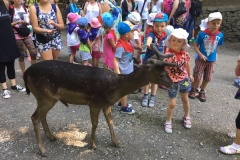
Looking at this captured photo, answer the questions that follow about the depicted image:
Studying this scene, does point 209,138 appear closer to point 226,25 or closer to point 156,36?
point 156,36

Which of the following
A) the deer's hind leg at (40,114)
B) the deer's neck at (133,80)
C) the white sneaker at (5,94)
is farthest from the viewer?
the white sneaker at (5,94)

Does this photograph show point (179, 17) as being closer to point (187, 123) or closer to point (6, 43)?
point (187, 123)

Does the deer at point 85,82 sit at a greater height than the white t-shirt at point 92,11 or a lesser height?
lesser

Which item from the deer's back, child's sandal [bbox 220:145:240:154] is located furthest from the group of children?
the deer's back

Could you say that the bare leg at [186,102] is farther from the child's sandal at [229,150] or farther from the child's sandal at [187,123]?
the child's sandal at [229,150]

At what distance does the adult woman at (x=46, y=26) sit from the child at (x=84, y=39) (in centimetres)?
116

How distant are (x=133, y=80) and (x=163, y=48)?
171cm

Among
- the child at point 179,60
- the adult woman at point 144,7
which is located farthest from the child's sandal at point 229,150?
the adult woman at point 144,7

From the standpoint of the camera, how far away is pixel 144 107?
202 inches

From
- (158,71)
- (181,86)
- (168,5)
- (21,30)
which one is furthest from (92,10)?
(158,71)

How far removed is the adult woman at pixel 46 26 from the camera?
4.57m

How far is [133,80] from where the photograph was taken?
3.39 m

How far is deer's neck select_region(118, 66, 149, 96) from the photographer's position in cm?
331

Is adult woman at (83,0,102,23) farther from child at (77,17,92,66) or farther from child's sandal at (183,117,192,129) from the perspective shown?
child's sandal at (183,117,192,129)
